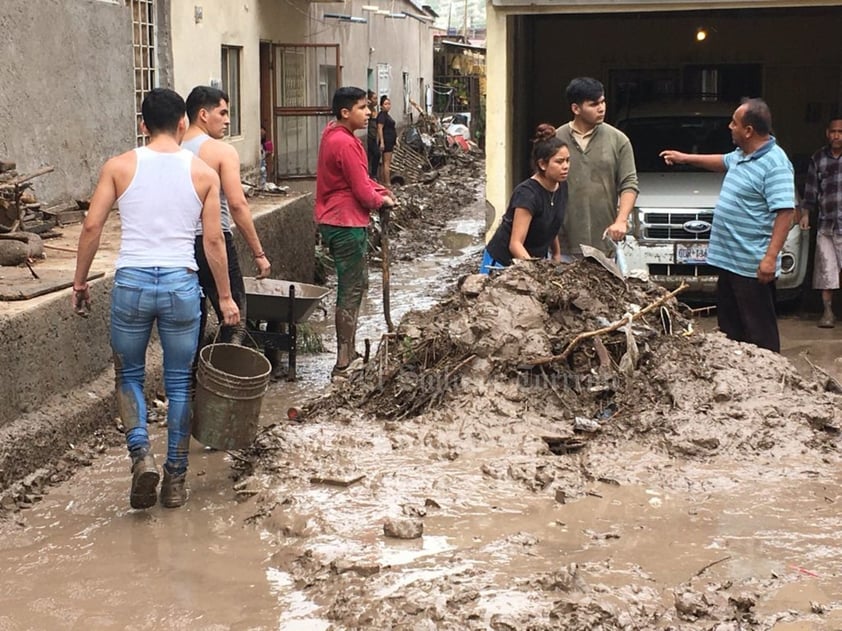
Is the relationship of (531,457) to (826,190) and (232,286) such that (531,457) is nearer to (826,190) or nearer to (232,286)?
(232,286)

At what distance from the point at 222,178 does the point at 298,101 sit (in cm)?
1320

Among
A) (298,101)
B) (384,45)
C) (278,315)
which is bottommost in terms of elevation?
(278,315)

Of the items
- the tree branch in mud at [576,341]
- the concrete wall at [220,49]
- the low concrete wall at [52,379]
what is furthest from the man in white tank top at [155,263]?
the concrete wall at [220,49]

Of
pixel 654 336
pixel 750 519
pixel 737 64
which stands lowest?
pixel 750 519

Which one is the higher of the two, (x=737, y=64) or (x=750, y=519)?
(x=737, y=64)

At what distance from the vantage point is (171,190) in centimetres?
498

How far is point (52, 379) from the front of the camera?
19.8ft

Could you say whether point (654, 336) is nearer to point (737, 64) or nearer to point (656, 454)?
point (656, 454)

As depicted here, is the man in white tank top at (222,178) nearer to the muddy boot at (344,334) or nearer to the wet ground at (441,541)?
the wet ground at (441,541)

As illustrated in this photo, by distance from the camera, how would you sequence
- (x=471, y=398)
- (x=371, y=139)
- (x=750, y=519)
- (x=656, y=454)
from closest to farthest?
(x=750, y=519), (x=656, y=454), (x=471, y=398), (x=371, y=139)

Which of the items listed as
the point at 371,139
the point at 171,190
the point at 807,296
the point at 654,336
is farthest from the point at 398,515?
the point at 371,139

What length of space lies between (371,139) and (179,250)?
630 inches

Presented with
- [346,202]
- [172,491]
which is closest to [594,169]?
[346,202]

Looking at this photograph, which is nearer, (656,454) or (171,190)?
(171,190)
